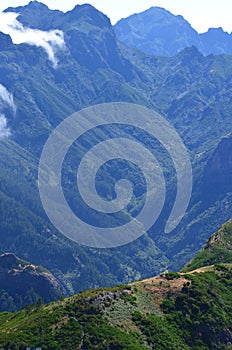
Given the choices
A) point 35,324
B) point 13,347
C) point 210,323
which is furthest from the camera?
point 210,323

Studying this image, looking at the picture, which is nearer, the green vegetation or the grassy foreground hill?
the green vegetation

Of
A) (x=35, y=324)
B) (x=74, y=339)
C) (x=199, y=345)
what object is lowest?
(x=199, y=345)

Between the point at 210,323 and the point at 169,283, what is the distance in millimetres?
15467

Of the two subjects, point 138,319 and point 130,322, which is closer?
point 130,322

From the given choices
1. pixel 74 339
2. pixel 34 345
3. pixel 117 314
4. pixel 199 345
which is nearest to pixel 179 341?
pixel 199 345

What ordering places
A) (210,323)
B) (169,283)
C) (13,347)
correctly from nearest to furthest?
(13,347) → (210,323) → (169,283)

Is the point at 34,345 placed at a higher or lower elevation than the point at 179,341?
higher

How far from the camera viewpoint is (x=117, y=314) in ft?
426

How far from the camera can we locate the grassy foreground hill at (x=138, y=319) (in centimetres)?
11806

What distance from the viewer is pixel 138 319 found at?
12975 centimetres

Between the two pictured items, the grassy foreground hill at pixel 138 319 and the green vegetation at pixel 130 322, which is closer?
the green vegetation at pixel 130 322

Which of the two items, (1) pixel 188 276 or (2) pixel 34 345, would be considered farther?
(1) pixel 188 276

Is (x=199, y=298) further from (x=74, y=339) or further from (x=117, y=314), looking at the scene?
(x=74, y=339)

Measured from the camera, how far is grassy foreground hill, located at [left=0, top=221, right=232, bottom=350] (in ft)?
387
